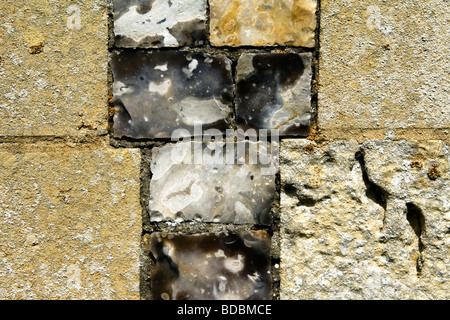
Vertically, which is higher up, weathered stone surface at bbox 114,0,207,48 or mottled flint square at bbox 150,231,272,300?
weathered stone surface at bbox 114,0,207,48

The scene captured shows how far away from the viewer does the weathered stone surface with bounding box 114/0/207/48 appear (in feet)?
3.87

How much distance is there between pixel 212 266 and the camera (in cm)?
119

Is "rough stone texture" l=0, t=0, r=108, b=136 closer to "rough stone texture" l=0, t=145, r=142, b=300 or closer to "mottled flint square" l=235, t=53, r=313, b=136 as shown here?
"rough stone texture" l=0, t=145, r=142, b=300

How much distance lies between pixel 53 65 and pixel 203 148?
47 centimetres

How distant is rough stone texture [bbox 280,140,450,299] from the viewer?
3.69 feet

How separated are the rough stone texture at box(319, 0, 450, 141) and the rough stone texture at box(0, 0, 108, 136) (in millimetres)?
610

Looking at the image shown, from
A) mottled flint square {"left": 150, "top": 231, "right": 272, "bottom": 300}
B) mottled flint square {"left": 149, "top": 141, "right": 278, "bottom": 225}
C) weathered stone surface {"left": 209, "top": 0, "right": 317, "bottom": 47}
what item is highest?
weathered stone surface {"left": 209, "top": 0, "right": 317, "bottom": 47}

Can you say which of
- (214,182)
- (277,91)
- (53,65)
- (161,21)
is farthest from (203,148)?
(53,65)

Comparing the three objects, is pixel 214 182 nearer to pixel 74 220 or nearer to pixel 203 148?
pixel 203 148

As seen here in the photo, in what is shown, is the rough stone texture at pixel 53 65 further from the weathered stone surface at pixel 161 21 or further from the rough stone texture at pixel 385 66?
the rough stone texture at pixel 385 66

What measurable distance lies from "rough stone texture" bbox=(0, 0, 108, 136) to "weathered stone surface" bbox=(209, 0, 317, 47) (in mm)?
317

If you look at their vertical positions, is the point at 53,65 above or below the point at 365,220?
above

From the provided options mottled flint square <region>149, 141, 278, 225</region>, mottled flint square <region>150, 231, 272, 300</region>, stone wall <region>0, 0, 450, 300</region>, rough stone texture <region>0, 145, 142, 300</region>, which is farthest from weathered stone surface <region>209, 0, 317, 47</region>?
mottled flint square <region>150, 231, 272, 300</region>
